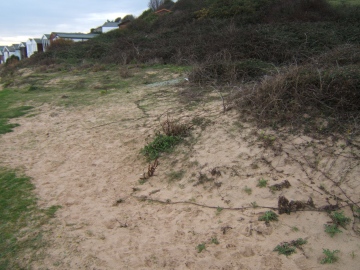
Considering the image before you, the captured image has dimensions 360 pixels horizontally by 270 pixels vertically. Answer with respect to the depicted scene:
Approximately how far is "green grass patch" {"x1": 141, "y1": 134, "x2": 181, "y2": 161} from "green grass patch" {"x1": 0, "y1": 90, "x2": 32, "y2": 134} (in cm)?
382

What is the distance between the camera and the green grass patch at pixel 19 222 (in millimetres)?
2993

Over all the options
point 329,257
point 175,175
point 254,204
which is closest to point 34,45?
point 175,175

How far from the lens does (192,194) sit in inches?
152

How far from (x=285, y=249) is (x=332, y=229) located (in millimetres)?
520

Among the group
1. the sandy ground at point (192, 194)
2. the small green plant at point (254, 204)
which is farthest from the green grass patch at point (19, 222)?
the small green plant at point (254, 204)

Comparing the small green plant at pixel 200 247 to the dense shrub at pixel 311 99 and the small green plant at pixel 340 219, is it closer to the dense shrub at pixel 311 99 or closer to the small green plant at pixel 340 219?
the small green plant at pixel 340 219

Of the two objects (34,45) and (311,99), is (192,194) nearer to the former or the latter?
(311,99)

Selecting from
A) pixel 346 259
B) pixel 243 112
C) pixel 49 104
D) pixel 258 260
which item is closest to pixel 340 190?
pixel 346 259

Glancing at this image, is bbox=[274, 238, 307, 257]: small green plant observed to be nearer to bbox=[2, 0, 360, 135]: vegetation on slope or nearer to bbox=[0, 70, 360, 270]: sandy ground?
bbox=[0, 70, 360, 270]: sandy ground

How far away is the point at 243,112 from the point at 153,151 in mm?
1646

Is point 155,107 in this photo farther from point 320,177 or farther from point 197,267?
point 197,267

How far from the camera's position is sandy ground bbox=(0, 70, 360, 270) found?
2.85 metres

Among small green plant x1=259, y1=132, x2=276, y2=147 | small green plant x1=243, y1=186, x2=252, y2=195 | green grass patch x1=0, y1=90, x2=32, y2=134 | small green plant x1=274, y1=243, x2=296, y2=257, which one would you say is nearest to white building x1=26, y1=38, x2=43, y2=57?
green grass patch x1=0, y1=90, x2=32, y2=134

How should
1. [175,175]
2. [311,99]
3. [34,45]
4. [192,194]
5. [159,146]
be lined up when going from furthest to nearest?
[34,45] → [159,146] → [311,99] → [175,175] → [192,194]
